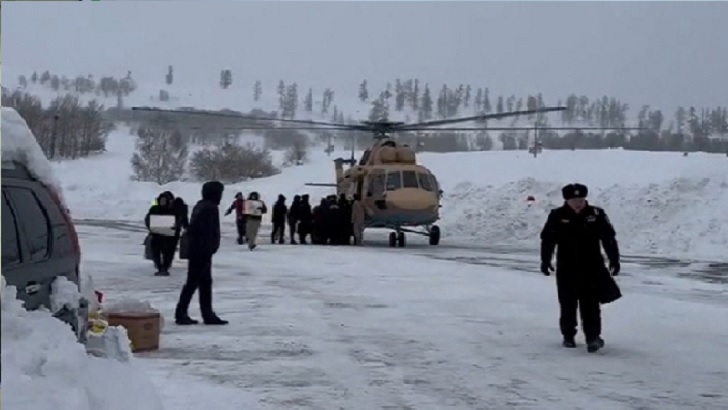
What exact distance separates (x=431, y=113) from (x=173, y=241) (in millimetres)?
106913

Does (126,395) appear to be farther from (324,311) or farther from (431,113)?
(431,113)

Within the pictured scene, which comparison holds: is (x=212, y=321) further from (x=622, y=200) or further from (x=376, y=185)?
(x=622, y=200)

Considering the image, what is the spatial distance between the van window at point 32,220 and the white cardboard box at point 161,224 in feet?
38.7

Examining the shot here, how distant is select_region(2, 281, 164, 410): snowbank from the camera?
3527mm

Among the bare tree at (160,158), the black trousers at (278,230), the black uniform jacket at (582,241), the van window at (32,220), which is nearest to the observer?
the van window at (32,220)

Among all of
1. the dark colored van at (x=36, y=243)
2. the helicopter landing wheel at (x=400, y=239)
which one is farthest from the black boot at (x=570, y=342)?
the helicopter landing wheel at (x=400, y=239)

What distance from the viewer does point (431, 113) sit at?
122875 mm

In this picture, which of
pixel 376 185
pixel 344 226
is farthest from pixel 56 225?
pixel 344 226

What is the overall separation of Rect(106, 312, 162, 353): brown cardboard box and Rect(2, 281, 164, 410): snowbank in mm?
4020

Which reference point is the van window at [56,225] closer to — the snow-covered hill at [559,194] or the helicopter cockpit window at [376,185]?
the snow-covered hill at [559,194]

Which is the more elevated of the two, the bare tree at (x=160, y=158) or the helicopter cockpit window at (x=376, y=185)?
the bare tree at (x=160, y=158)

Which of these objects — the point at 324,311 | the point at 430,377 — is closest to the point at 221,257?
the point at 324,311

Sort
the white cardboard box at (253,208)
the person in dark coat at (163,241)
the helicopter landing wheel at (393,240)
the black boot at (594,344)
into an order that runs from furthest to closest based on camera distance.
Result: 1. the helicopter landing wheel at (393,240)
2. the white cardboard box at (253,208)
3. the person in dark coat at (163,241)
4. the black boot at (594,344)

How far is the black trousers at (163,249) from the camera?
1719 cm
